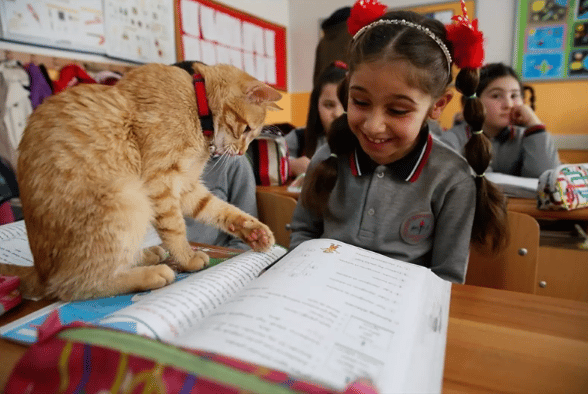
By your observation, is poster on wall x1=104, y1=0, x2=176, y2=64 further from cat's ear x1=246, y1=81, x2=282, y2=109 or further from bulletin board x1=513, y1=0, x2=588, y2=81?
bulletin board x1=513, y1=0, x2=588, y2=81

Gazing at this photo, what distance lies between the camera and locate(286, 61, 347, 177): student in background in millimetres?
1904

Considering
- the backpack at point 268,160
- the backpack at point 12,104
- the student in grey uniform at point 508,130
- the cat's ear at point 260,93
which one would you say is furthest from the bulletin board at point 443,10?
the backpack at point 12,104

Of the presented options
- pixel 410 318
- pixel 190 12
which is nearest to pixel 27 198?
pixel 410 318

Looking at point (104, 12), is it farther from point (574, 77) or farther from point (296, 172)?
point (574, 77)

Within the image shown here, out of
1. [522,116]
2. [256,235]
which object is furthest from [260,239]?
[522,116]

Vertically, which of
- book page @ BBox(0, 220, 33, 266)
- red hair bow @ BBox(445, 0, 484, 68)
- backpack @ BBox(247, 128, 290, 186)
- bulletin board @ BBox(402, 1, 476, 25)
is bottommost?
book page @ BBox(0, 220, 33, 266)

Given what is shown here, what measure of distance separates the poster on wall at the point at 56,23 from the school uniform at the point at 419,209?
1600 millimetres

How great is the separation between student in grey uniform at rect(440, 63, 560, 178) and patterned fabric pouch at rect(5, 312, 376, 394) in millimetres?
1817

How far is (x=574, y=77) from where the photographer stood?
2451 millimetres

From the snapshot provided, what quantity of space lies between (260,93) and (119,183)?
378mm

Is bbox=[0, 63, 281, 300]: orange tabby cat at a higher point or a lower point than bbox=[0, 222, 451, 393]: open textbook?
higher

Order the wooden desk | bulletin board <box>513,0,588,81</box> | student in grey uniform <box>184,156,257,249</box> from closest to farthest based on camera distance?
1. the wooden desk
2. student in grey uniform <box>184,156,257,249</box>
3. bulletin board <box>513,0,588,81</box>

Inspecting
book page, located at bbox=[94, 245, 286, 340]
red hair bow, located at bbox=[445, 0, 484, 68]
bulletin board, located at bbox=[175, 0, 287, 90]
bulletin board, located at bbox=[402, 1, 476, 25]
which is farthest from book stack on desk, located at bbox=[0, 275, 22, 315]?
bulletin board, located at bbox=[402, 1, 476, 25]

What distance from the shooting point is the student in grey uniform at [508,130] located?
1761 mm
